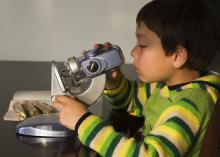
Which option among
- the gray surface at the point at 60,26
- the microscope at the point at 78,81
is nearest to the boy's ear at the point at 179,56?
the microscope at the point at 78,81

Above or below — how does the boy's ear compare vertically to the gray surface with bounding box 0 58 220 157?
above

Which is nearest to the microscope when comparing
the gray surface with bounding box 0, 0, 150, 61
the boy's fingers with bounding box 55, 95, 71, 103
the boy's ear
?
the boy's fingers with bounding box 55, 95, 71, 103

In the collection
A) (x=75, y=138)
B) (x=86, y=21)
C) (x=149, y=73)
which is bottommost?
(x=75, y=138)

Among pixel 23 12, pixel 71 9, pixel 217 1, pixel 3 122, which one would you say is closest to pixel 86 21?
pixel 71 9

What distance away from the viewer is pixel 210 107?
0.87 metres

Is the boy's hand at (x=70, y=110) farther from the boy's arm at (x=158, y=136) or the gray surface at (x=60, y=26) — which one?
the gray surface at (x=60, y=26)

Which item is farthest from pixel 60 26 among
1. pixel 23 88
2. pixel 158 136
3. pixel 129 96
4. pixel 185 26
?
pixel 158 136

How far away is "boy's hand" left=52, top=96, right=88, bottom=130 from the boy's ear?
0.23 m

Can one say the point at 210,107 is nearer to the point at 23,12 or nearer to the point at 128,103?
the point at 128,103

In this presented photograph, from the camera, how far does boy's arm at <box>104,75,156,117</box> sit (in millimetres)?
1181

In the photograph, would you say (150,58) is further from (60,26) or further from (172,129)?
(60,26)

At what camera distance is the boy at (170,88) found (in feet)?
A: 2.67

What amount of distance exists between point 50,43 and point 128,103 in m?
0.60

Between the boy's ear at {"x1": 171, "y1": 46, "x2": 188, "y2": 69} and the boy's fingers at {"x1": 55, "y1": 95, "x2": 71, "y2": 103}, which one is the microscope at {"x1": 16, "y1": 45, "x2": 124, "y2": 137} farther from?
the boy's ear at {"x1": 171, "y1": 46, "x2": 188, "y2": 69}
